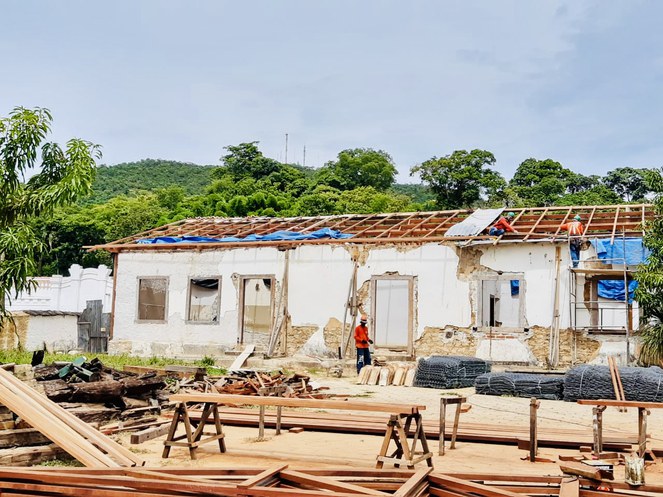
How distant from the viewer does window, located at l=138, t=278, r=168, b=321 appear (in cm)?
2294

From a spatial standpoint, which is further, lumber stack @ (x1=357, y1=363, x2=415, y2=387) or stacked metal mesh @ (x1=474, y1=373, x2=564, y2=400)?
lumber stack @ (x1=357, y1=363, x2=415, y2=387)

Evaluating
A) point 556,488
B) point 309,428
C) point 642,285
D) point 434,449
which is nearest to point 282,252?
point 642,285

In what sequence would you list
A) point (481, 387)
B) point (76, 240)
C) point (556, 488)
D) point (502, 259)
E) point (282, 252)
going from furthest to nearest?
1. point (76, 240)
2. point (282, 252)
3. point (502, 259)
4. point (481, 387)
5. point (556, 488)

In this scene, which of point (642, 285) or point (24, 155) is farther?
point (642, 285)

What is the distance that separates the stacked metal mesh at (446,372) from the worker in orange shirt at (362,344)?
1.74 metres

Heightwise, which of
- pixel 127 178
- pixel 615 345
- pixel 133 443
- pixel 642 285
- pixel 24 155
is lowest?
pixel 133 443

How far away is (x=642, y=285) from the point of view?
16.9 m

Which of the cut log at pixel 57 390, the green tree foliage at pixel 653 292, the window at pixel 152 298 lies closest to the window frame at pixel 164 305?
the window at pixel 152 298

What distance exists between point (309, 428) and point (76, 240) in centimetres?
4074

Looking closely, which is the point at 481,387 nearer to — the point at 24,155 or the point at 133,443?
the point at 133,443

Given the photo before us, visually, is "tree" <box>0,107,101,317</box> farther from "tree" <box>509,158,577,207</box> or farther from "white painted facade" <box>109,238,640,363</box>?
"tree" <box>509,158,577,207</box>

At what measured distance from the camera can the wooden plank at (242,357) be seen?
19895 millimetres

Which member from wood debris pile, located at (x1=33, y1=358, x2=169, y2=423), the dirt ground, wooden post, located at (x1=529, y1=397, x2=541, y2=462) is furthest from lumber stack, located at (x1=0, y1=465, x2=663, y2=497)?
wood debris pile, located at (x1=33, y1=358, x2=169, y2=423)

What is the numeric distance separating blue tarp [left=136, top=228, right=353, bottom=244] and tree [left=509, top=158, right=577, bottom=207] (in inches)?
1015
